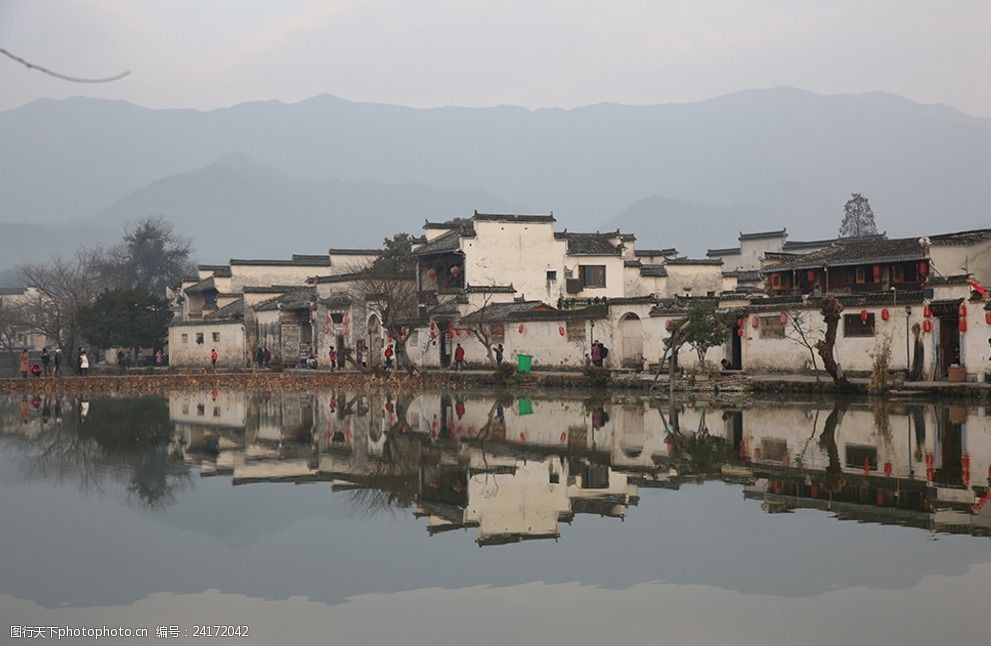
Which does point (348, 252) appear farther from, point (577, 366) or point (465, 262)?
point (577, 366)

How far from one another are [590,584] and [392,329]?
3840 centimetres

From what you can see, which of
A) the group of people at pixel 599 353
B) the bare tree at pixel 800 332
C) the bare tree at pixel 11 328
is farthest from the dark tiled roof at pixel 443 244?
the bare tree at pixel 11 328

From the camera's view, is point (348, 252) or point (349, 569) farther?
point (348, 252)

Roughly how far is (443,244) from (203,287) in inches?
788

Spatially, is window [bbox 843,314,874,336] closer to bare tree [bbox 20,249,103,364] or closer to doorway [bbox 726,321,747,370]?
doorway [bbox 726,321,747,370]

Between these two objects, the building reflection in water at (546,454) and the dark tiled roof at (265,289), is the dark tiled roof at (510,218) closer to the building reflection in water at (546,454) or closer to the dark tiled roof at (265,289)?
the dark tiled roof at (265,289)

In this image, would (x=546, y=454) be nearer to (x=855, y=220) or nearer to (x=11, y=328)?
(x=11, y=328)

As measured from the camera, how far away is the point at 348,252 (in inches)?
2475

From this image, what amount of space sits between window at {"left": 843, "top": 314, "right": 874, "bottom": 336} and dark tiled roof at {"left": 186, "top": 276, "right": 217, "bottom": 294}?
40.6 m

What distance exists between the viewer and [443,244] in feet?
172

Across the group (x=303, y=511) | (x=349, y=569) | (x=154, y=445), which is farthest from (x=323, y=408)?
(x=349, y=569)

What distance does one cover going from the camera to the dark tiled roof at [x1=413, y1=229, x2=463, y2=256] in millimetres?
51031

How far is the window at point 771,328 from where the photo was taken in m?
36.5

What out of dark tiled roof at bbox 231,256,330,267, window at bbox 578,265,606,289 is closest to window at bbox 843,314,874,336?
window at bbox 578,265,606,289
